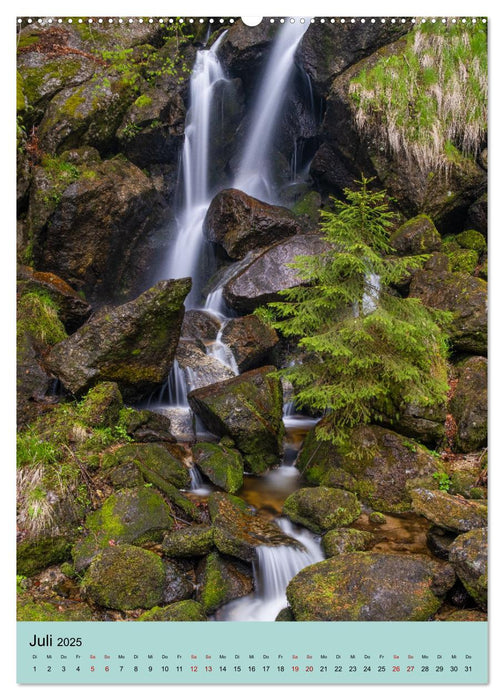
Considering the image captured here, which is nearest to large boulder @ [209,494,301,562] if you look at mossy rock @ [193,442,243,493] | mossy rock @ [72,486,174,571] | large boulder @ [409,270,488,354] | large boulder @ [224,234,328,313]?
mossy rock @ [193,442,243,493]

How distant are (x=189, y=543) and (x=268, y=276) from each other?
6.17 m

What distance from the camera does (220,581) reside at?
14.4ft

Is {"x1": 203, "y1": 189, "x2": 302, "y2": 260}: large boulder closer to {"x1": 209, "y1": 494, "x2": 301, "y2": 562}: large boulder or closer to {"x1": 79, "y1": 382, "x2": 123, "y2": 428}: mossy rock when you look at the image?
{"x1": 79, "y1": 382, "x2": 123, "y2": 428}: mossy rock

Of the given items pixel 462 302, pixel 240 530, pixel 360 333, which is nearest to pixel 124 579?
pixel 240 530

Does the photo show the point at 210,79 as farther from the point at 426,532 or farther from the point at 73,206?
the point at 426,532

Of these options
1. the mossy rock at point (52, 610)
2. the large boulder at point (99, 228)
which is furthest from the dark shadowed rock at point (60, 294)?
the mossy rock at point (52, 610)

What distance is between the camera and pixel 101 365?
6.86 metres

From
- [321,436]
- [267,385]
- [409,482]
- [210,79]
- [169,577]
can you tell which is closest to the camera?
[169,577]

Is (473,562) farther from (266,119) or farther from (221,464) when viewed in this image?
(266,119)

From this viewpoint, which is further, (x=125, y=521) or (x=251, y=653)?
(x=125, y=521)

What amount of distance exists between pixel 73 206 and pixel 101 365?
156 inches

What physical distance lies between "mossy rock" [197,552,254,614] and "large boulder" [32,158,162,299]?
6885mm

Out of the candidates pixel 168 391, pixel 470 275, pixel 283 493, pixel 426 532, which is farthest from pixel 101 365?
pixel 470 275

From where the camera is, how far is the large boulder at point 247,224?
34.6 ft
